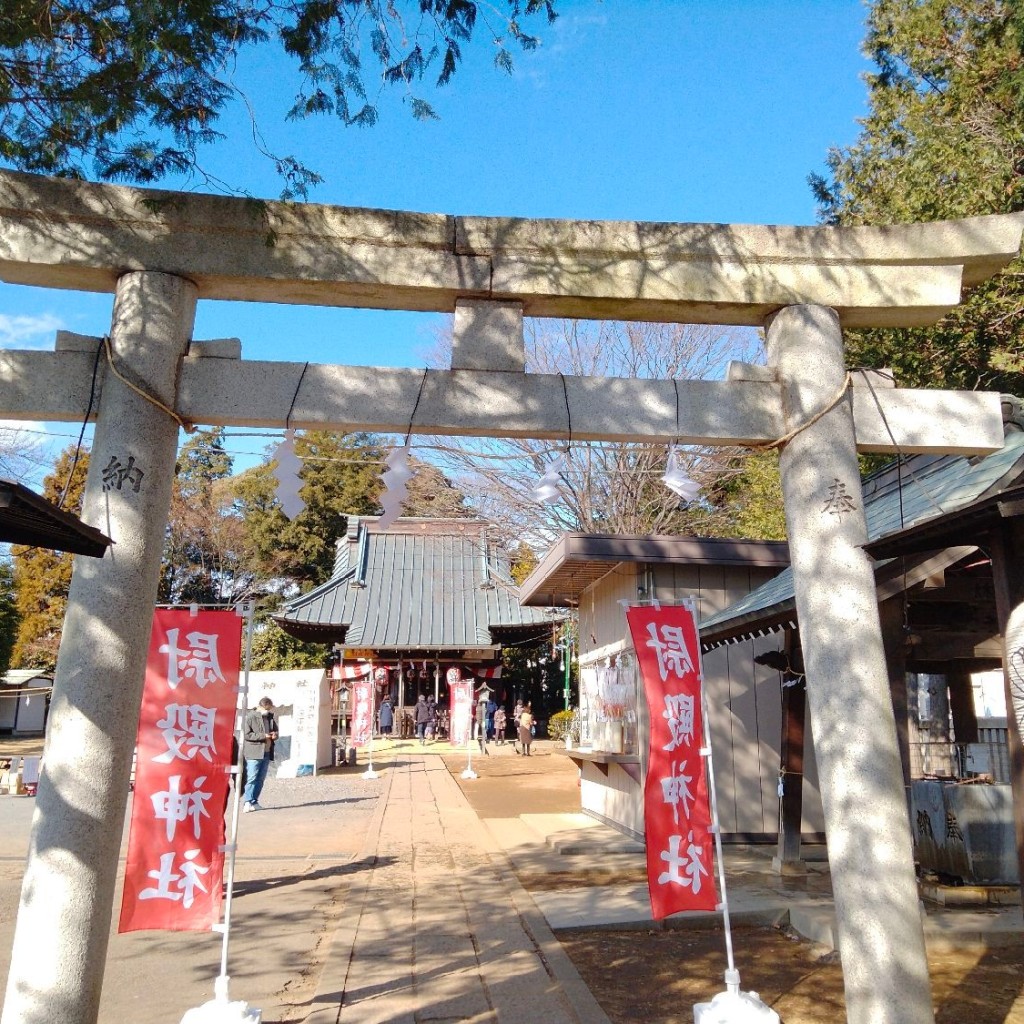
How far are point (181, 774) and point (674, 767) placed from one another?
2715 millimetres

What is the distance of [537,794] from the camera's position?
1636 centimetres

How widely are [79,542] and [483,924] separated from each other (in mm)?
4769

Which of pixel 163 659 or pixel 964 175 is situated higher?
pixel 964 175

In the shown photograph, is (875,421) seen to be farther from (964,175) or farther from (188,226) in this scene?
(964,175)

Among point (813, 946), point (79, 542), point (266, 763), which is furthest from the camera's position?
point (266, 763)

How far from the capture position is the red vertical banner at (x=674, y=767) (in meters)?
4.81

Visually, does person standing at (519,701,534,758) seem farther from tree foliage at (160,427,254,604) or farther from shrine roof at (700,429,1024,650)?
shrine roof at (700,429,1024,650)

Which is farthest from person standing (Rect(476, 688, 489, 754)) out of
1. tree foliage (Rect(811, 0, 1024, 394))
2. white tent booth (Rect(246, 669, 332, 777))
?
tree foliage (Rect(811, 0, 1024, 394))

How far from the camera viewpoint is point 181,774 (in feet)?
14.2

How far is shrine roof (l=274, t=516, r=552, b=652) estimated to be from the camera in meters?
26.2

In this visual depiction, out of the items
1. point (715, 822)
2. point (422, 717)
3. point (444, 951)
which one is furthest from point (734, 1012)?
point (422, 717)

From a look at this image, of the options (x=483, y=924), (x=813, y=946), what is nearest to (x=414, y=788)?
(x=483, y=924)

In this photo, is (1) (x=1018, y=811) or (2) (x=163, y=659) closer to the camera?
(1) (x=1018, y=811)

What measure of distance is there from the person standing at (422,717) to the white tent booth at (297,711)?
21.9 ft
